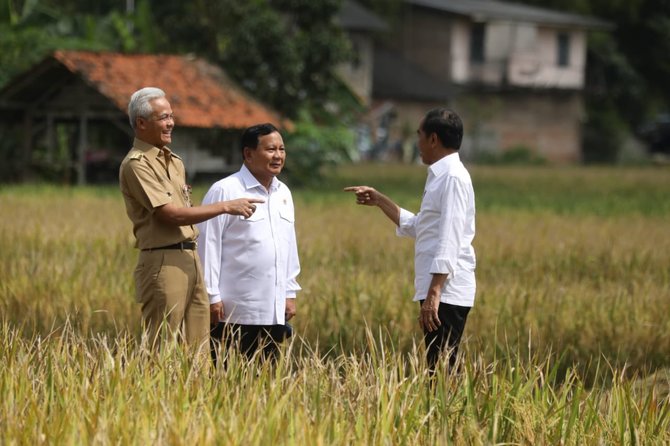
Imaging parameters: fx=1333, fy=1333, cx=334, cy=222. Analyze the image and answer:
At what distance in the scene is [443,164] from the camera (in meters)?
6.15

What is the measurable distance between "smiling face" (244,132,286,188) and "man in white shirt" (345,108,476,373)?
39 centimetres

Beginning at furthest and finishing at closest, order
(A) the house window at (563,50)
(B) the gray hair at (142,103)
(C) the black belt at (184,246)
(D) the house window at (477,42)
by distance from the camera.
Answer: (A) the house window at (563,50) < (D) the house window at (477,42) < (C) the black belt at (184,246) < (B) the gray hair at (142,103)

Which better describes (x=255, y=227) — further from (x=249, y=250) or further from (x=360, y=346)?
(x=360, y=346)

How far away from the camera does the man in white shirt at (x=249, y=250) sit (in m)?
6.24

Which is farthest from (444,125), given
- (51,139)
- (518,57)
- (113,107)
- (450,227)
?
(518,57)

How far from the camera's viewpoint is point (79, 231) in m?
14.4

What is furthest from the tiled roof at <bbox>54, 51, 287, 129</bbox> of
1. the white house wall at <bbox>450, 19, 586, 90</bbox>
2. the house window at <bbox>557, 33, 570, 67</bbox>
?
the house window at <bbox>557, 33, 570, 67</bbox>

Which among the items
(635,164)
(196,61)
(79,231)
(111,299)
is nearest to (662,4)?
(635,164)

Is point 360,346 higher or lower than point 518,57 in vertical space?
lower

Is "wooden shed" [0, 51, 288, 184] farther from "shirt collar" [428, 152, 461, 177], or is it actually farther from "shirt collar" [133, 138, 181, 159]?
"shirt collar" [428, 152, 461, 177]

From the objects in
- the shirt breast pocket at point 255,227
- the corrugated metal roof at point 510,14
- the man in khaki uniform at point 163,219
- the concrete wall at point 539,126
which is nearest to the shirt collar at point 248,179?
the shirt breast pocket at point 255,227

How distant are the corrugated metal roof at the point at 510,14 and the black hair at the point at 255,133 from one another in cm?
4519

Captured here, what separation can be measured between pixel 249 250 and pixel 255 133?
0.55 metres

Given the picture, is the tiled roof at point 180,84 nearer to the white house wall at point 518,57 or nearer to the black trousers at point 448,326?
the black trousers at point 448,326
